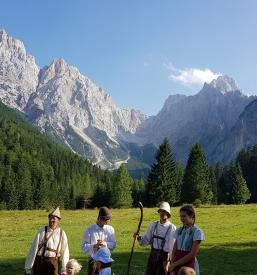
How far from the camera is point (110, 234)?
44.8ft

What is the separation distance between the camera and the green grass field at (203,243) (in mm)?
25523

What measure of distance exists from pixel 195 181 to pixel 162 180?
672cm

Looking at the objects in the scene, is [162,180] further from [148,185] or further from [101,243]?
[101,243]

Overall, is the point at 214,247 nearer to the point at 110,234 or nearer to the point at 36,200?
the point at 110,234

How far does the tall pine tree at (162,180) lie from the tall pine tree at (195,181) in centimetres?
265

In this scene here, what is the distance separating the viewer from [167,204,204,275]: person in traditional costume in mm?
12055

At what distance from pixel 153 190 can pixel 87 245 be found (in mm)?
81147

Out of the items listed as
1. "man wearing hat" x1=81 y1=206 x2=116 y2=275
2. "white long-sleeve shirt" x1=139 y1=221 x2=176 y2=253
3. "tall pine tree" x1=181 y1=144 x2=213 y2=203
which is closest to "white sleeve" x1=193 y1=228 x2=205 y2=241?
"white long-sleeve shirt" x1=139 y1=221 x2=176 y2=253

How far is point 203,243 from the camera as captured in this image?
35.8 meters

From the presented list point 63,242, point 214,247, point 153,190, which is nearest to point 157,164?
point 153,190

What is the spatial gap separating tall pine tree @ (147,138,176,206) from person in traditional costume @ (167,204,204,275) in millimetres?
80991

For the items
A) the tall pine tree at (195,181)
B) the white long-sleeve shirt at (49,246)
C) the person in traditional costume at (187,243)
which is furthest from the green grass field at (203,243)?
the tall pine tree at (195,181)

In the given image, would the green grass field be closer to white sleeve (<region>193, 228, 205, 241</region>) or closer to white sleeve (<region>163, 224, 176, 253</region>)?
white sleeve (<region>163, 224, 176, 253</region>)

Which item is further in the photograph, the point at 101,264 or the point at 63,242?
the point at 63,242
